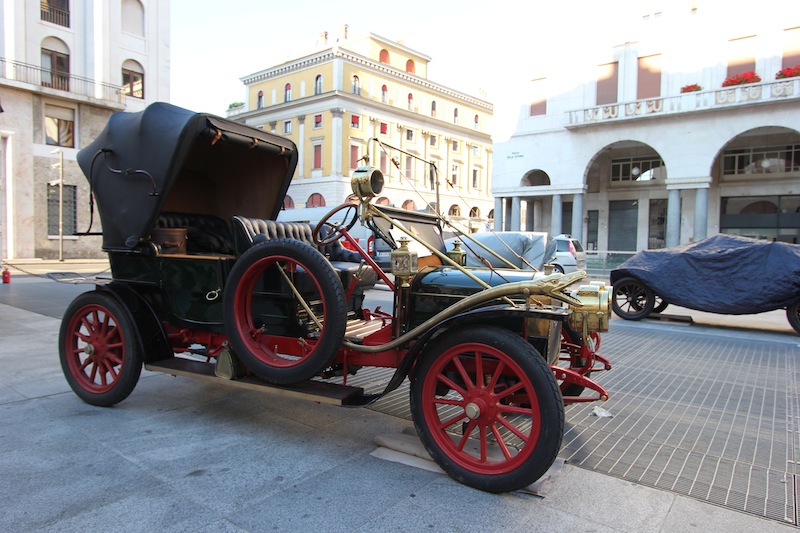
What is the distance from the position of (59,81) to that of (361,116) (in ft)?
77.1

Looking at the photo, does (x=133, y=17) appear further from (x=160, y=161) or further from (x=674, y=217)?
(x=674, y=217)

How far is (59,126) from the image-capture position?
82.6 ft

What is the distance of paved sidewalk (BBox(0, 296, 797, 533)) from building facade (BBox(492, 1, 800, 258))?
61.2 ft

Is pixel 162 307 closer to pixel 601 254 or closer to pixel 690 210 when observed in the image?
pixel 601 254

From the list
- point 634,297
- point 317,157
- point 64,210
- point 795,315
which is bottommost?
point 795,315

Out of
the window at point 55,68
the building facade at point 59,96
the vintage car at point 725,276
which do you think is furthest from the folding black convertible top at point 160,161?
the window at point 55,68

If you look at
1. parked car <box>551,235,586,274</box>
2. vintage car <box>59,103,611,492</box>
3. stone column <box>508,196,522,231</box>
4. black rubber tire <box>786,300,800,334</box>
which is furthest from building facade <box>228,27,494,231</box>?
vintage car <box>59,103,611,492</box>

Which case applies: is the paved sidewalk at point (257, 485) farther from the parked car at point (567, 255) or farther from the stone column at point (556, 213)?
the stone column at point (556, 213)

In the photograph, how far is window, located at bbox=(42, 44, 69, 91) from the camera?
80.3 feet

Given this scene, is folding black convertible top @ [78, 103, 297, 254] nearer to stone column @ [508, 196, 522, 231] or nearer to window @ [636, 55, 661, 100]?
window @ [636, 55, 661, 100]

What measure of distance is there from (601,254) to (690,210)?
29.0ft

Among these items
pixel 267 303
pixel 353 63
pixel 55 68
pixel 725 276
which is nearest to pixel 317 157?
pixel 353 63

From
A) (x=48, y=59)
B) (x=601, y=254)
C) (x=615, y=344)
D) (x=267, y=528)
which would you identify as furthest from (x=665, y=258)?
(x=48, y=59)

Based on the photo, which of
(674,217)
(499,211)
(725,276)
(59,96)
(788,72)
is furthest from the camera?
(499,211)
